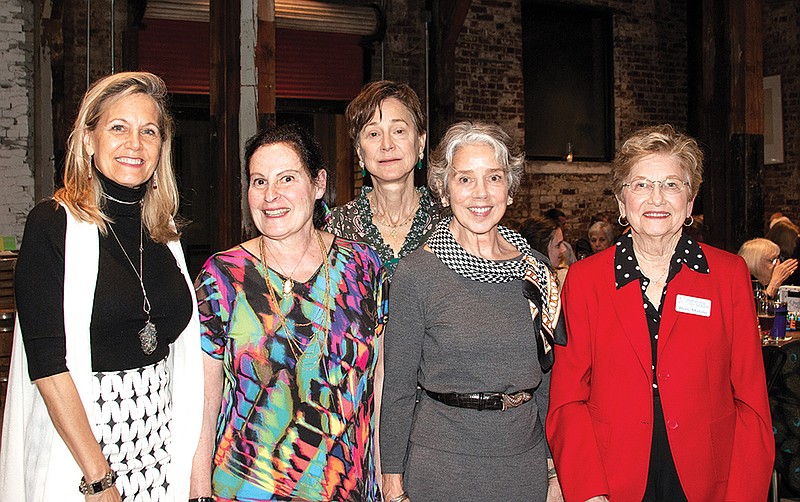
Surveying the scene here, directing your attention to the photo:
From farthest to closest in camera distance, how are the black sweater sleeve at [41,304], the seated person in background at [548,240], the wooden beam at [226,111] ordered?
the seated person in background at [548,240], the wooden beam at [226,111], the black sweater sleeve at [41,304]

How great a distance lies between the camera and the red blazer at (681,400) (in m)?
2.18

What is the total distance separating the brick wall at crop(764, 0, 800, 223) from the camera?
10.6 metres

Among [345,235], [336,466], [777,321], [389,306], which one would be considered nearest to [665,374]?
[389,306]

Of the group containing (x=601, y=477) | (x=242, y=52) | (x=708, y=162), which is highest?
(x=242, y=52)

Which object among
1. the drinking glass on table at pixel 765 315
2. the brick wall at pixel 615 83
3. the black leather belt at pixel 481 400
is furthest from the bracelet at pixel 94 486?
the brick wall at pixel 615 83

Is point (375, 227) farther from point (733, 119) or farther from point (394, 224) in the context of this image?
point (733, 119)

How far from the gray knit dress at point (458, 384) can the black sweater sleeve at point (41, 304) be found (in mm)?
881

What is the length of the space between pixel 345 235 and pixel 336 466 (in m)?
0.99

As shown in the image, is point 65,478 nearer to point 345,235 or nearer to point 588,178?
point 345,235

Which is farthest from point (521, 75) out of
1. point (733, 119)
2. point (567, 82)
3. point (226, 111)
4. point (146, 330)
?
point (146, 330)

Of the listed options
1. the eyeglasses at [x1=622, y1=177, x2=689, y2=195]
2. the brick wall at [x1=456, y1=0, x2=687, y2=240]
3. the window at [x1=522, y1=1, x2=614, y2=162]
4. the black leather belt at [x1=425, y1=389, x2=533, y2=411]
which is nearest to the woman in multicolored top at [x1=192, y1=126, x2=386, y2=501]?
the black leather belt at [x1=425, y1=389, x2=533, y2=411]

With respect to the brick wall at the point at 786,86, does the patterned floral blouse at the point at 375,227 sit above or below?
below

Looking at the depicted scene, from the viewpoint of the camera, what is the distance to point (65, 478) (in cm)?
187

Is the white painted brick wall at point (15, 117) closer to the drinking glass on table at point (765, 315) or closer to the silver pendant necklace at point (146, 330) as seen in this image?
the silver pendant necklace at point (146, 330)
